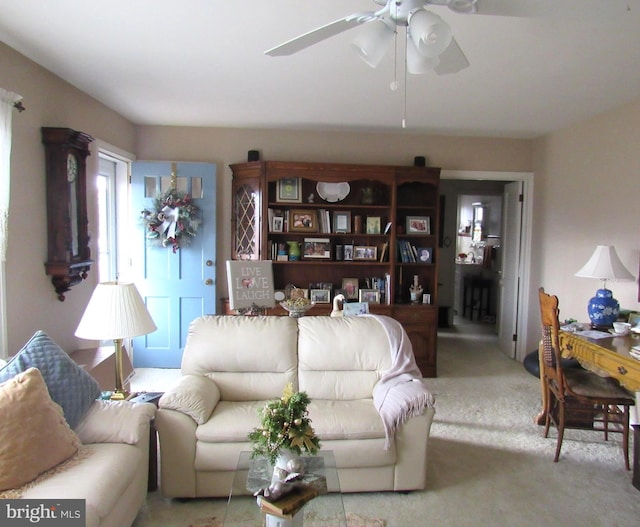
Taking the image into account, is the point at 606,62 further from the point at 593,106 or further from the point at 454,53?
the point at 454,53

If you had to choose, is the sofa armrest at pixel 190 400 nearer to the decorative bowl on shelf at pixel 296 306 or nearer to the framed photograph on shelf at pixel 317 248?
the decorative bowl on shelf at pixel 296 306

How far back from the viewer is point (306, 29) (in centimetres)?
237

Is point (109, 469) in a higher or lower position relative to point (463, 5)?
lower

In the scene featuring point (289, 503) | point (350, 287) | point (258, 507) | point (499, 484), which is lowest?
point (499, 484)

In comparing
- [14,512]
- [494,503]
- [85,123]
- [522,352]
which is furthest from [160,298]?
[522,352]

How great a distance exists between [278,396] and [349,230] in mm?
2407

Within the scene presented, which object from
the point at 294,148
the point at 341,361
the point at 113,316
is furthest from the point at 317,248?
the point at 113,316

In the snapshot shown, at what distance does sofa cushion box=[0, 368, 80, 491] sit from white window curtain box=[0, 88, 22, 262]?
3.28 ft

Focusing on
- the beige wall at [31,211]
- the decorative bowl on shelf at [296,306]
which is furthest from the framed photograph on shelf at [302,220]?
the beige wall at [31,211]

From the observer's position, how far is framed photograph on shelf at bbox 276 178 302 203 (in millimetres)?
4582

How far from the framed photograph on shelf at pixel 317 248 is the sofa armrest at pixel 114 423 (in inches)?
107

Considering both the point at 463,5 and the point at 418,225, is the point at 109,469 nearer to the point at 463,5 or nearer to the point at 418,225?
the point at 463,5

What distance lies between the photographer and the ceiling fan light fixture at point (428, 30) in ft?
5.10

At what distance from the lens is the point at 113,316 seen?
223 centimetres
